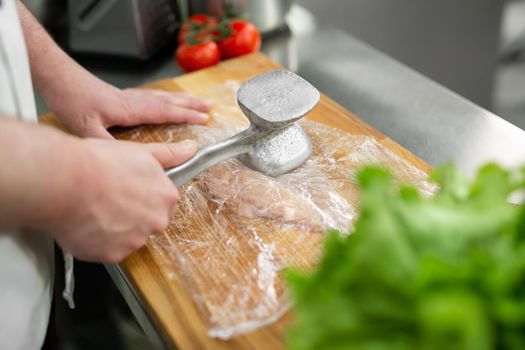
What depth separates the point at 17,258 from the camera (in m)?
0.80

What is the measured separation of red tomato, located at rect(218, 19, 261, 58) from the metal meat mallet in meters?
0.40

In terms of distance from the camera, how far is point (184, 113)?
108 centimetres

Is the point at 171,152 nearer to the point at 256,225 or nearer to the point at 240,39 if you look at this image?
the point at 256,225

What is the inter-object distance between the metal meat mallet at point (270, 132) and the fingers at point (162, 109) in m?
0.17

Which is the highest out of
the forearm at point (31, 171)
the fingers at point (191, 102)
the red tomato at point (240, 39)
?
the forearm at point (31, 171)

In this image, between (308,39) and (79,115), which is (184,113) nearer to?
(79,115)

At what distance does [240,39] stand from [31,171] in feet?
2.63

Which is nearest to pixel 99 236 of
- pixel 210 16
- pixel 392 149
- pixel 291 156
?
pixel 291 156

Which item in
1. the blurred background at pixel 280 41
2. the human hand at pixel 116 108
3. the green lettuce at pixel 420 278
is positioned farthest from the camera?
the blurred background at pixel 280 41

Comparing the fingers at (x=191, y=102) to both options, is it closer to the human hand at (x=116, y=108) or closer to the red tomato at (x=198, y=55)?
the human hand at (x=116, y=108)

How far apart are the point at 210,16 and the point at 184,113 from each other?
17.9 inches

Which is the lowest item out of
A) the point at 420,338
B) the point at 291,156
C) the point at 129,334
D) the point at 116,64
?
the point at 129,334

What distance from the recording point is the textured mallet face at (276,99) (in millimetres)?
905

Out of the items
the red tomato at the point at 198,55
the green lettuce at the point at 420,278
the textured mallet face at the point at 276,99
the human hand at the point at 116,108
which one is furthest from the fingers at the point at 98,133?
the green lettuce at the point at 420,278
